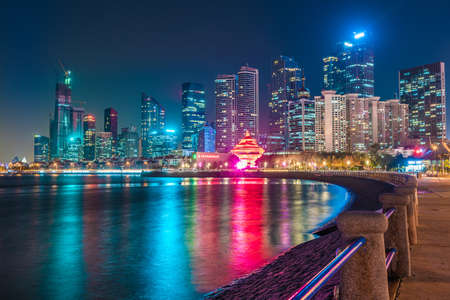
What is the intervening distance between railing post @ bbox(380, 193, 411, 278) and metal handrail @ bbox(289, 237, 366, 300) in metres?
Answer: 3.06

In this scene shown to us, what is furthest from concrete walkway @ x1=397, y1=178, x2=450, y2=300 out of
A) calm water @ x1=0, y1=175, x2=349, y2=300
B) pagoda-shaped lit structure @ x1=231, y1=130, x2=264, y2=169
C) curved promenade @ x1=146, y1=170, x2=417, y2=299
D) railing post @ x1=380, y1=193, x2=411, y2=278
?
pagoda-shaped lit structure @ x1=231, y1=130, x2=264, y2=169

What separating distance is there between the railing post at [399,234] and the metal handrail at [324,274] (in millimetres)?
3059

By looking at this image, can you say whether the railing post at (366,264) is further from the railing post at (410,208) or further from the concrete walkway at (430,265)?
the railing post at (410,208)

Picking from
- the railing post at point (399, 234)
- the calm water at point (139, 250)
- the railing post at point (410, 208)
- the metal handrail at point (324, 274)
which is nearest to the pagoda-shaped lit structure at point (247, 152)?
the calm water at point (139, 250)

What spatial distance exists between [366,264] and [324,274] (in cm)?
76

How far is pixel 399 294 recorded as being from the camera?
212 inches

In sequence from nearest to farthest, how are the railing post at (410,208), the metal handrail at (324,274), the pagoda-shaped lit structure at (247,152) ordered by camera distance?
the metal handrail at (324,274) → the railing post at (410,208) → the pagoda-shaped lit structure at (247,152)

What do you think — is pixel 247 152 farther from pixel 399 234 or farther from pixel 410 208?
pixel 399 234

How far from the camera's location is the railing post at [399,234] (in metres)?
6.06

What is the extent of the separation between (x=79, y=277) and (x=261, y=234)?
39.8 feet

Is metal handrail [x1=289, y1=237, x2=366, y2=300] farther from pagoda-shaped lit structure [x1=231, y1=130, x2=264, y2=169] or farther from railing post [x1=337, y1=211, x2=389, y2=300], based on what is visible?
pagoda-shaped lit structure [x1=231, y1=130, x2=264, y2=169]

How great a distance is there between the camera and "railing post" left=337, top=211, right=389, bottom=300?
3459 mm

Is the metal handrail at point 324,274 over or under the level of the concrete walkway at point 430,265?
over

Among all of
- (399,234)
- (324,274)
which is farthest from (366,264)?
(399,234)
